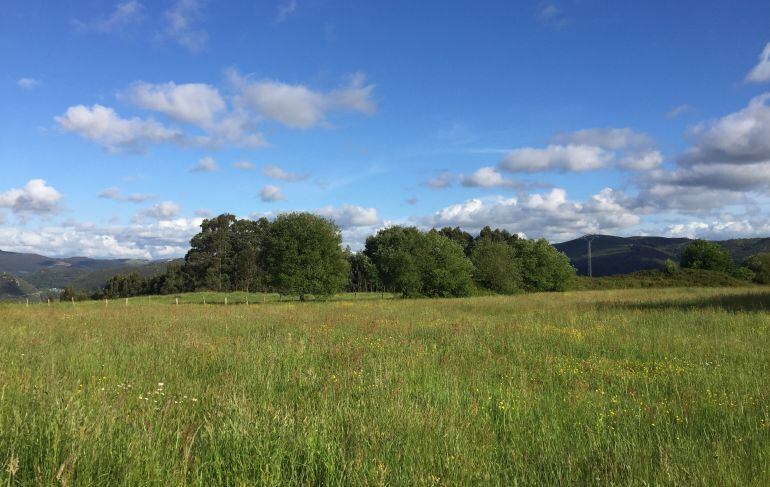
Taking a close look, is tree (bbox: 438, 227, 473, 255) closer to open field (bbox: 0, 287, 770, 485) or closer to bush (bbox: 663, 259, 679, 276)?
bush (bbox: 663, 259, 679, 276)

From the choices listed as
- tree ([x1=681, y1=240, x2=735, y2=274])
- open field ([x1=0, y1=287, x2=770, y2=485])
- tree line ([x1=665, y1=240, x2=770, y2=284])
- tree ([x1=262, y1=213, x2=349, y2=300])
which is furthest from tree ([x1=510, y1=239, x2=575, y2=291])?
open field ([x1=0, y1=287, x2=770, y2=485])

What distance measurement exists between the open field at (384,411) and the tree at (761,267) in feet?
285

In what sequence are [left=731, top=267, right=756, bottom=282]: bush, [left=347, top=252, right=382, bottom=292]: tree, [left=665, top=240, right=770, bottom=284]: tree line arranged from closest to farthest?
[left=731, top=267, right=756, bottom=282]: bush → [left=665, top=240, right=770, bottom=284]: tree line → [left=347, top=252, right=382, bottom=292]: tree

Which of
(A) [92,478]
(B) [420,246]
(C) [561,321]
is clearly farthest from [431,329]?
(B) [420,246]

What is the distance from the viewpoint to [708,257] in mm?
91188

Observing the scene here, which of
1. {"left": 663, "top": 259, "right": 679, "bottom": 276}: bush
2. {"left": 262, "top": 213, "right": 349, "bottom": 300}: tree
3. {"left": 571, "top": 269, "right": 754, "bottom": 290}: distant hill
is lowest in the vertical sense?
{"left": 571, "top": 269, "right": 754, "bottom": 290}: distant hill

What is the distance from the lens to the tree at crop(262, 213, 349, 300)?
48.4m

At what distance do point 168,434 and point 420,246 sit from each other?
58.0 m

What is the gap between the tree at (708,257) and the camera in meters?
89.0

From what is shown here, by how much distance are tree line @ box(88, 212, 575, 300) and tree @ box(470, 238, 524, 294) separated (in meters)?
0.16

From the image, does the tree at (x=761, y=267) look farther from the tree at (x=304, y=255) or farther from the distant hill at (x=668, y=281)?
the tree at (x=304, y=255)

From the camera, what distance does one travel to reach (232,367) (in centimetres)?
805

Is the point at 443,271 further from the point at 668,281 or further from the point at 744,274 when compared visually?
the point at 744,274

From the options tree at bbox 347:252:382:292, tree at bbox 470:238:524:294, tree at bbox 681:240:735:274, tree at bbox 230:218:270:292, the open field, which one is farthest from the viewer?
tree at bbox 230:218:270:292
